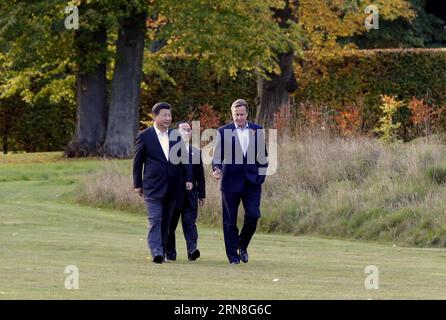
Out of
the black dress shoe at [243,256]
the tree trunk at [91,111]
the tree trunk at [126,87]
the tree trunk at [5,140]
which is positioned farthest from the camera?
the tree trunk at [5,140]

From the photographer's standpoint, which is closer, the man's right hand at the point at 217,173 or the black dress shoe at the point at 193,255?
the man's right hand at the point at 217,173

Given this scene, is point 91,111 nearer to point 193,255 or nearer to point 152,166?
point 193,255

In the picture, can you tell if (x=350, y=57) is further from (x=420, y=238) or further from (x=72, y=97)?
(x=420, y=238)

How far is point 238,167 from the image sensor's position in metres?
16.8

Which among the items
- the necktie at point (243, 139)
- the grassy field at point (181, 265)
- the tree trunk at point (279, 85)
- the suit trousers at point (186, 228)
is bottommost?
the grassy field at point (181, 265)

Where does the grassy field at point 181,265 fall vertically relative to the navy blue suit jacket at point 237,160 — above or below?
below

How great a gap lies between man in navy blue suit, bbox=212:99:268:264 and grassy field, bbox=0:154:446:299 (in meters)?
0.50

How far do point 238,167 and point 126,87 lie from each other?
2164 centimetres

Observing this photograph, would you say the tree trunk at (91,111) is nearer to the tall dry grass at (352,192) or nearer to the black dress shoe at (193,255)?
the tall dry grass at (352,192)

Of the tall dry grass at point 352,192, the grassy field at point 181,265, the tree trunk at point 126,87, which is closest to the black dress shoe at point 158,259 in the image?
the grassy field at point 181,265

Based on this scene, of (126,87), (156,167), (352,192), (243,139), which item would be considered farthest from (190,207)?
(126,87)

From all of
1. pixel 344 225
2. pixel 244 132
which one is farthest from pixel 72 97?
pixel 244 132

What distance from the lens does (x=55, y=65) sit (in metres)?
40.9

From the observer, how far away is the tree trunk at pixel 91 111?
126ft
